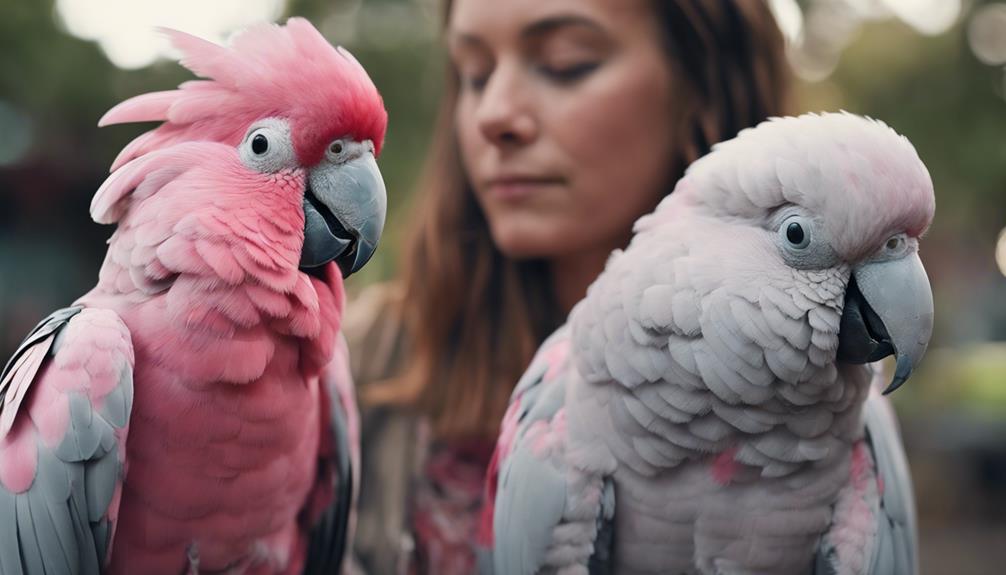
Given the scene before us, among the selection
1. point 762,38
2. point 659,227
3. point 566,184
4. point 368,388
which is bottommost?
point 368,388

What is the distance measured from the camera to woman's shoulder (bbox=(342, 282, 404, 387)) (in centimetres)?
222

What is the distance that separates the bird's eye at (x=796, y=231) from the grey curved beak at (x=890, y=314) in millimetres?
95

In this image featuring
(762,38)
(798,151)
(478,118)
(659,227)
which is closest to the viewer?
(798,151)

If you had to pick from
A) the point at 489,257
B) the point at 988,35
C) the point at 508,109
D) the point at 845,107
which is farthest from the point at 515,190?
the point at 988,35

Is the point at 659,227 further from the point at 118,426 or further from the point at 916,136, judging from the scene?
the point at 916,136

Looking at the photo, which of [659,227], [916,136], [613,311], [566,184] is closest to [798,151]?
[659,227]

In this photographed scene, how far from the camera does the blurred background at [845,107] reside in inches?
204

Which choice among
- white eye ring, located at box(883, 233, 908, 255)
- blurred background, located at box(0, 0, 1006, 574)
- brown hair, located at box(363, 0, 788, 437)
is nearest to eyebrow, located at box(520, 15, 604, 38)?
brown hair, located at box(363, 0, 788, 437)

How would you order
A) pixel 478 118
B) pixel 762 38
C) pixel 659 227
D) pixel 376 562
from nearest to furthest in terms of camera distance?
pixel 659 227
pixel 478 118
pixel 762 38
pixel 376 562

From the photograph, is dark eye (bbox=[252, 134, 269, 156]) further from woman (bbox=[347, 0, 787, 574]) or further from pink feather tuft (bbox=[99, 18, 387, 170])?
woman (bbox=[347, 0, 787, 574])

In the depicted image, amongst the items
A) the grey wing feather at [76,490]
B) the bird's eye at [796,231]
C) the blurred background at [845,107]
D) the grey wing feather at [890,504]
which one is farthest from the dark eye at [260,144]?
the blurred background at [845,107]

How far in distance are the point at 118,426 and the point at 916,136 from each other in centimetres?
584

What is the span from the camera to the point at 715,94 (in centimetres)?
176

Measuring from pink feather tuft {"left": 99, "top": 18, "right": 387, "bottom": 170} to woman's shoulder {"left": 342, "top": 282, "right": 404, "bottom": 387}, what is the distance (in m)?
1.03
